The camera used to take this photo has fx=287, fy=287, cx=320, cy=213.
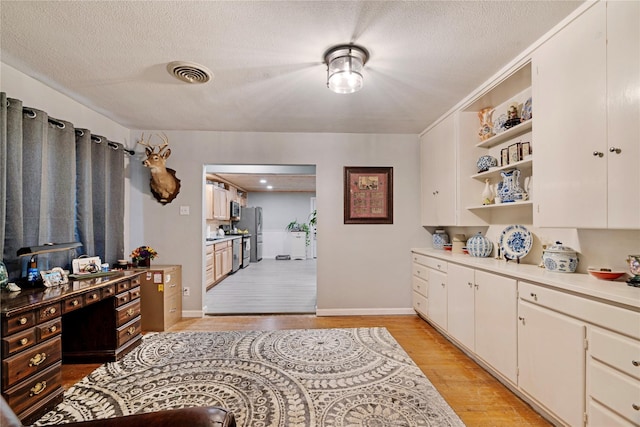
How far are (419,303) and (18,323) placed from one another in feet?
11.7

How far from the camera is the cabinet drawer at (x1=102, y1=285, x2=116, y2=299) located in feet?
7.75

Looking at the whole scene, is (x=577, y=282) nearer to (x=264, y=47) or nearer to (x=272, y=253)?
(x=264, y=47)

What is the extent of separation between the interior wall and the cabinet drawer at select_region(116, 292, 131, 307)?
3.44ft

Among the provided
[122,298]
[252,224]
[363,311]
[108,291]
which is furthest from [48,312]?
[252,224]

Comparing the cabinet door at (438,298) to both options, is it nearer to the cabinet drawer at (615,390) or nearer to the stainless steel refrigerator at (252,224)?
the cabinet drawer at (615,390)

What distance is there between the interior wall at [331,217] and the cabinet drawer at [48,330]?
1.77 metres

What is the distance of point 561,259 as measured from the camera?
75.0 inches

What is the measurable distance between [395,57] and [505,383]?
2.50m

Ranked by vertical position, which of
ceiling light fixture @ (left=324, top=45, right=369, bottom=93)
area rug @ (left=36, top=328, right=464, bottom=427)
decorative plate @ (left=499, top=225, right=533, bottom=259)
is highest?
ceiling light fixture @ (left=324, top=45, right=369, bottom=93)

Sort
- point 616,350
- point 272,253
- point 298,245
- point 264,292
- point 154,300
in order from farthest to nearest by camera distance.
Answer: point 272,253, point 298,245, point 264,292, point 154,300, point 616,350

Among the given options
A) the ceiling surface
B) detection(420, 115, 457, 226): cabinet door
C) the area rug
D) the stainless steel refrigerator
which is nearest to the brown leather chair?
the area rug

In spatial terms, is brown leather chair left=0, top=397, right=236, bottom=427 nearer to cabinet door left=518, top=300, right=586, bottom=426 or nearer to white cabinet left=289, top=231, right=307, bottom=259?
cabinet door left=518, top=300, right=586, bottom=426

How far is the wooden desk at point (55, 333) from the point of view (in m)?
1.64

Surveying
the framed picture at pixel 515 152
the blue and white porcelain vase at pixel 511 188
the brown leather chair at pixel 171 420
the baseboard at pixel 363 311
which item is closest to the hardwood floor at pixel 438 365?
the baseboard at pixel 363 311
